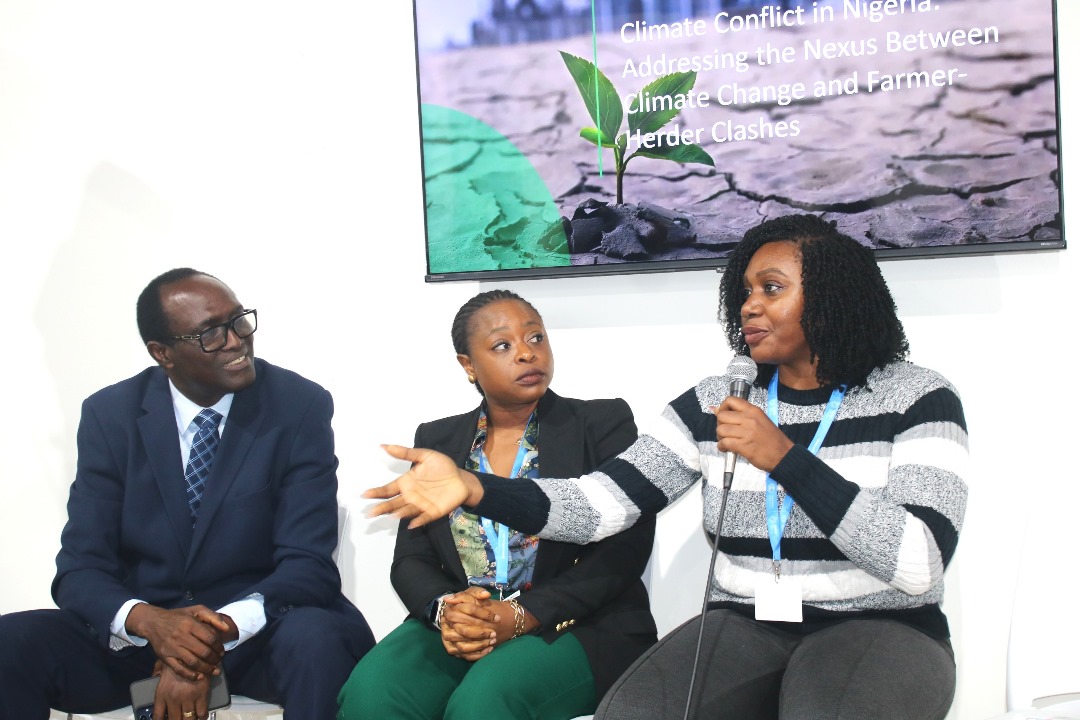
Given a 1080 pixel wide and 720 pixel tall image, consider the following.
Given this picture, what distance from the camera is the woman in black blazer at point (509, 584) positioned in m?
2.28

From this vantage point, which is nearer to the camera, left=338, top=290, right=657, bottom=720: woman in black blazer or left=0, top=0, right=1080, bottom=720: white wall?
left=338, top=290, right=657, bottom=720: woman in black blazer

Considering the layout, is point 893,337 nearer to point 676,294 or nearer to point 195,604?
point 676,294

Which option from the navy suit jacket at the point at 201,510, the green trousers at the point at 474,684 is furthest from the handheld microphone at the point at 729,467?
the navy suit jacket at the point at 201,510

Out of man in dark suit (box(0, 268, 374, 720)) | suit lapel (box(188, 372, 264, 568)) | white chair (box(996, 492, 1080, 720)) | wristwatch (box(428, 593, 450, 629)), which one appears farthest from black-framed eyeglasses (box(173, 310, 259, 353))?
Answer: white chair (box(996, 492, 1080, 720))

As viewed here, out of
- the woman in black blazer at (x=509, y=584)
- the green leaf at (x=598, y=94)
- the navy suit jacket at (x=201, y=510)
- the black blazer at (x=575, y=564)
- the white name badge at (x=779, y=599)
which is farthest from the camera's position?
the green leaf at (x=598, y=94)

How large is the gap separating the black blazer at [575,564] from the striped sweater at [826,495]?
166 mm

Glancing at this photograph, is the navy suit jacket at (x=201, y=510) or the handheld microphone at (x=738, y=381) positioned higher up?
the handheld microphone at (x=738, y=381)

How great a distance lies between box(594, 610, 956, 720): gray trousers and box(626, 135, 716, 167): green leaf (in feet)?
4.33

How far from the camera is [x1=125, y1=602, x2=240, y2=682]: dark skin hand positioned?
2439mm

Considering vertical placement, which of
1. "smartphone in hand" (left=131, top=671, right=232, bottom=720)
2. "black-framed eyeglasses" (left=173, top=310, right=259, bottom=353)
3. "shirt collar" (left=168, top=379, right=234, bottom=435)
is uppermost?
"black-framed eyeglasses" (left=173, top=310, right=259, bottom=353)

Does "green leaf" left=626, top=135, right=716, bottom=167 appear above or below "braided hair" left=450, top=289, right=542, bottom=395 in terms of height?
above

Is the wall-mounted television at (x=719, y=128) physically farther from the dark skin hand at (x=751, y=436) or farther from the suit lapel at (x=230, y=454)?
the dark skin hand at (x=751, y=436)

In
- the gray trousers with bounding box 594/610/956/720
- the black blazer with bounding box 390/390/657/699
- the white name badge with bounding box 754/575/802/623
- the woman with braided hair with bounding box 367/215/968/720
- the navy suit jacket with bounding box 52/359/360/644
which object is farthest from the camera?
the navy suit jacket with bounding box 52/359/360/644

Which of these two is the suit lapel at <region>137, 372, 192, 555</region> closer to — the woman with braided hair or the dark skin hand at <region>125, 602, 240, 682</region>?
the dark skin hand at <region>125, 602, 240, 682</region>
